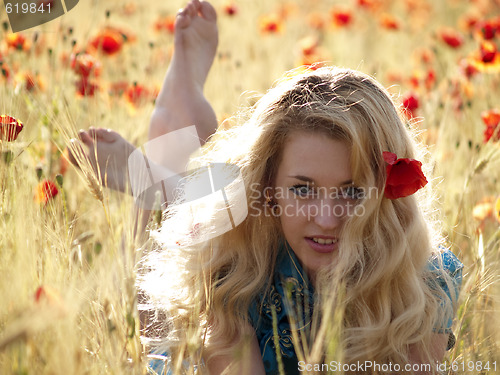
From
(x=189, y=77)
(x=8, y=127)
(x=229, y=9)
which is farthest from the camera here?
(x=229, y=9)

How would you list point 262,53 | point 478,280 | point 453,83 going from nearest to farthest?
point 478,280
point 453,83
point 262,53

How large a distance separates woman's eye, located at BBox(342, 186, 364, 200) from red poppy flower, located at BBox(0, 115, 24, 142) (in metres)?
0.69

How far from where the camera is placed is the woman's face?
132 cm

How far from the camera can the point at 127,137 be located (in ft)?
6.42

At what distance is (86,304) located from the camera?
1.04m

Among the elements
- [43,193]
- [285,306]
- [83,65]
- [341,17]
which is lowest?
[285,306]

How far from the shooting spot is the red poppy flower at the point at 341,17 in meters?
3.43

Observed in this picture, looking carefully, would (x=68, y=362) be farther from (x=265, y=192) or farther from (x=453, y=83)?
(x=453, y=83)

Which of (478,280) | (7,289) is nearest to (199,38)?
(478,280)

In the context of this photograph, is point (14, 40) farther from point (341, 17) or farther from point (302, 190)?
point (341, 17)

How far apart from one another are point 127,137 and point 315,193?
2.76 feet

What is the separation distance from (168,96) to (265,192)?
691 mm

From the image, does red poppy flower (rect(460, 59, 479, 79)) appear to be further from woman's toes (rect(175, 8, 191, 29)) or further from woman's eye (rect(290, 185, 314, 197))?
woman's eye (rect(290, 185, 314, 197))

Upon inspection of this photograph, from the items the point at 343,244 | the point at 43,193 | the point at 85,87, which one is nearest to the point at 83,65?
the point at 85,87
